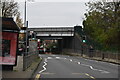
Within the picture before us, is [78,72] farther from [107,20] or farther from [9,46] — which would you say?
[107,20]

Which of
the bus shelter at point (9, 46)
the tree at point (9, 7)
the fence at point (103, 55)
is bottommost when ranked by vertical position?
the fence at point (103, 55)

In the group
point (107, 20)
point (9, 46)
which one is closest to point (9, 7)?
point (107, 20)

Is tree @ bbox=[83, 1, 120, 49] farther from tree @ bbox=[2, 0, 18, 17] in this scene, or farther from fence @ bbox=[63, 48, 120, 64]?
tree @ bbox=[2, 0, 18, 17]

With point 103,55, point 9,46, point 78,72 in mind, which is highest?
point 9,46

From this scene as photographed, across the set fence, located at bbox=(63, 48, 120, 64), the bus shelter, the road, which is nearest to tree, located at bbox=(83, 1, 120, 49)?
fence, located at bbox=(63, 48, 120, 64)

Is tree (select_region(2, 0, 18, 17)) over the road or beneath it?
over

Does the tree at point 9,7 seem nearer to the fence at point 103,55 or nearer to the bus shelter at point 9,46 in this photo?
the fence at point 103,55

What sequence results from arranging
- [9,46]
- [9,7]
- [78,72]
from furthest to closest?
[9,7], [78,72], [9,46]

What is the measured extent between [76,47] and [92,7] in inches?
954

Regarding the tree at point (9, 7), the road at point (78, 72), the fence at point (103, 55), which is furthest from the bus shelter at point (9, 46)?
the tree at point (9, 7)

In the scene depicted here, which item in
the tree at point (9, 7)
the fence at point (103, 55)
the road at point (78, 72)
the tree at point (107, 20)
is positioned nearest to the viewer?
the road at point (78, 72)

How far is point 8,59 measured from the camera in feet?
62.1

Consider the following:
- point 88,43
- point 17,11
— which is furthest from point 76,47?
point 17,11

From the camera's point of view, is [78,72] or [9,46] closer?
[9,46]
